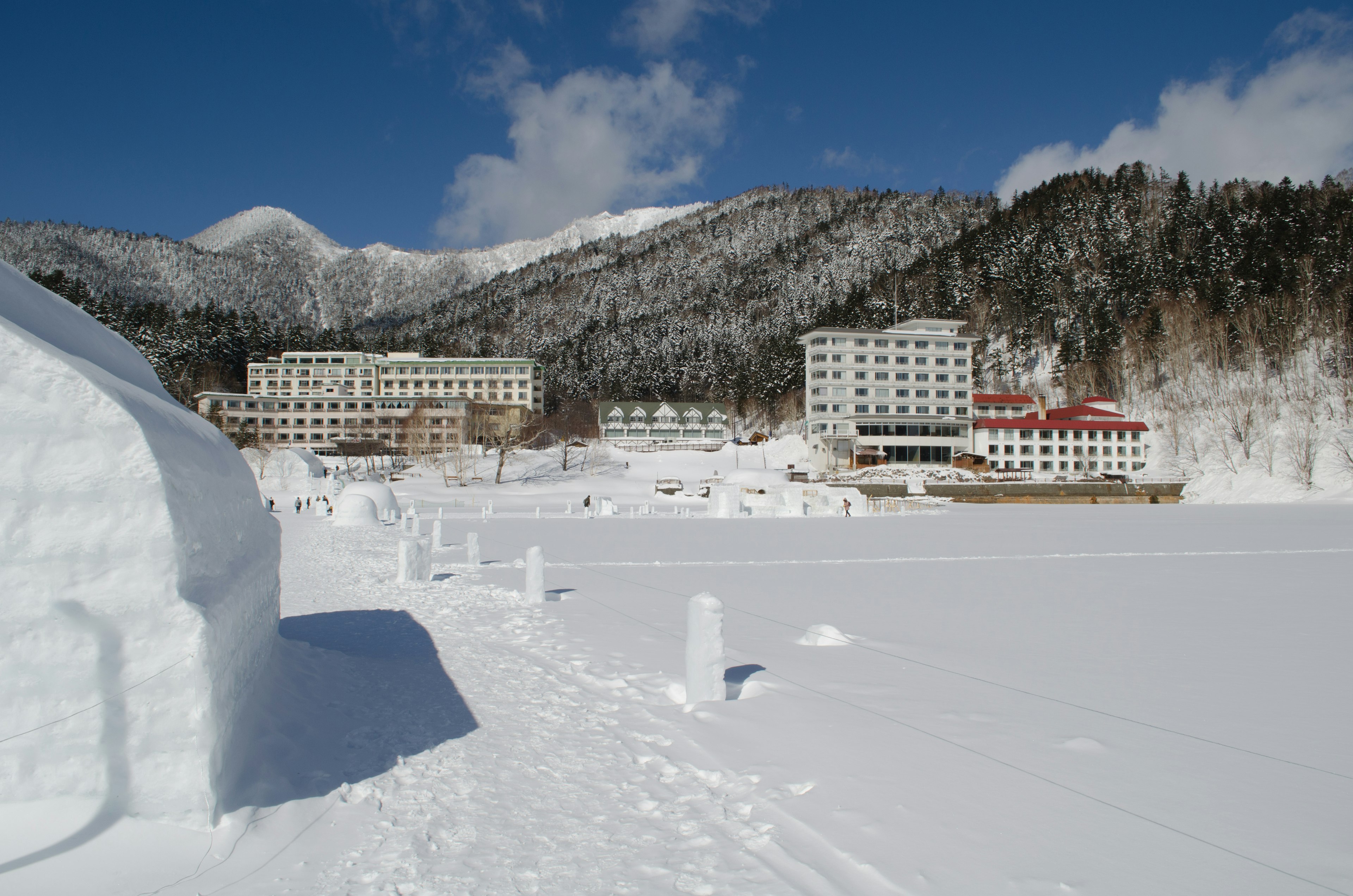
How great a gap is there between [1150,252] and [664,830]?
113 meters

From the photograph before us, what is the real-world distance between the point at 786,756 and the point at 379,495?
3363 centimetres

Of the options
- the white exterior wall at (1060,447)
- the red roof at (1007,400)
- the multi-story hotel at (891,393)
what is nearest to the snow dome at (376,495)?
the multi-story hotel at (891,393)

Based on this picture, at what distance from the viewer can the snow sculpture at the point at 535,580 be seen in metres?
11.4

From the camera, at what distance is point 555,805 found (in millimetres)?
4176

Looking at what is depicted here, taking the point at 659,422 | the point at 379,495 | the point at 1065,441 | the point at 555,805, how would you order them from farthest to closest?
1. the point at 659,422
2. the point at 1065,441
3. the point at 379,495
4. the point at 555,805

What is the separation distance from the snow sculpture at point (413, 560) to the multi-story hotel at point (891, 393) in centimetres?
6593

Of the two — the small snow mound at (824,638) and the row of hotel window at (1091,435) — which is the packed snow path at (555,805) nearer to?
the small snow mound at (824,638)

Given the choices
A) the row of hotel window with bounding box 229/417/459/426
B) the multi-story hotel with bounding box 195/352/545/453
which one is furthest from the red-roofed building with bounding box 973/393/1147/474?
the row of hotel window with bounding box 229/417/459/426

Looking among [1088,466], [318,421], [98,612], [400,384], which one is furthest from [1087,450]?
[318,421]

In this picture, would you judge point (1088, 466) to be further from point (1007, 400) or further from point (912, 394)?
point (912, 394)

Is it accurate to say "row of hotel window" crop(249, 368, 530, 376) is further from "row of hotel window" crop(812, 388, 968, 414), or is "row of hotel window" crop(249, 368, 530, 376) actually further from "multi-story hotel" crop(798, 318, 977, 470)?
"row of hotel window" crop(812, 388, 968, 414)

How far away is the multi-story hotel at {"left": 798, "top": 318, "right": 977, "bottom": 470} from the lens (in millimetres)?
76250

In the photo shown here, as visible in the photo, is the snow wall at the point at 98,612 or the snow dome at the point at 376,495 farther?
the snow dome at the point at 376,495

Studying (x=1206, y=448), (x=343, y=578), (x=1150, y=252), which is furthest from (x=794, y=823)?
(x=1150, y=252)
